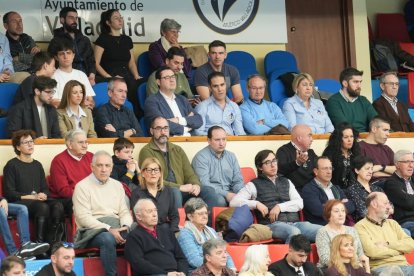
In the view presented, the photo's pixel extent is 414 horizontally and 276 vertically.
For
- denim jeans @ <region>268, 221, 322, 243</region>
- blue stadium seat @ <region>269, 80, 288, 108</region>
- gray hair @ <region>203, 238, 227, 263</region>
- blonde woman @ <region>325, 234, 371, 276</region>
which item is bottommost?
blonde woman @ <region>325, 234, 371, 276</region>

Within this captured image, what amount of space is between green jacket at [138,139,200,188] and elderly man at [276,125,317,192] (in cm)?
93

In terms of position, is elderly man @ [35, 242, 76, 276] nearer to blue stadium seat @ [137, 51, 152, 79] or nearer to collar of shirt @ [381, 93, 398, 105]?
blue stadium seat @ [137, 51, 152, 79]

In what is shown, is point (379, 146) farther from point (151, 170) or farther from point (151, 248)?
point (151, 248)

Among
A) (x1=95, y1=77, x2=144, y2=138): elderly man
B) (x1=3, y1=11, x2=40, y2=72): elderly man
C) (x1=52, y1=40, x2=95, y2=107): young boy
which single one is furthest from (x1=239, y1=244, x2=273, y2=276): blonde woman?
(x1=3, y1=11, x2=40, y2=72): elderly man

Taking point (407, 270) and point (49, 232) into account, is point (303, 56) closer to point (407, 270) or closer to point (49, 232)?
point (407, 270)

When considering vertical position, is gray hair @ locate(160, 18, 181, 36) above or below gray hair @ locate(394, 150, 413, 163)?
above

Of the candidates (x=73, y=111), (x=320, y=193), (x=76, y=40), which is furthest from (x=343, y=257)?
(x=76, y=40)

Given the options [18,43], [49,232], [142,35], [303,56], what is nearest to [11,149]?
[49,232]

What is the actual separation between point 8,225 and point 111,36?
3.66m

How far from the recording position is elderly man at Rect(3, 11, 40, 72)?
40.7ft

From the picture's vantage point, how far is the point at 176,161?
36.6 ft

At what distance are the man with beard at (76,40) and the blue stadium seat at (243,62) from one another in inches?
73.5

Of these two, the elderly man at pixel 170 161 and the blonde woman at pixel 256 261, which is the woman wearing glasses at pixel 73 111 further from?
the blonde woman at pixel 256 261

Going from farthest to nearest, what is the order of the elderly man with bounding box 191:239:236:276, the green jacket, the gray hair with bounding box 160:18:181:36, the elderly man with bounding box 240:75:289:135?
the gray hair with bounding box 160:18:181:36 → the elderly man with bounding box 240:75:289:135 → the green jacket → the elderly man with bounding box 191:239:236:276
